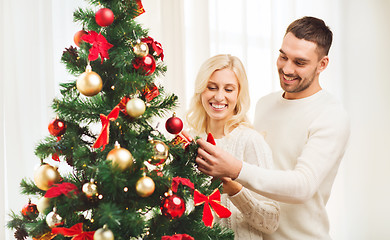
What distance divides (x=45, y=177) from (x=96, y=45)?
33 centimetres

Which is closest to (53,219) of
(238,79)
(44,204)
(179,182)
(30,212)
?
(44,204)

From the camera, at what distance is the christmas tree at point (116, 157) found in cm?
96

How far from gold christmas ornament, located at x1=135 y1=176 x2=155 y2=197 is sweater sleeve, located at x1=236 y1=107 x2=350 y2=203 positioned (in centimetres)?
45

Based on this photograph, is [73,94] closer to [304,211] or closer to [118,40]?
[118,40]

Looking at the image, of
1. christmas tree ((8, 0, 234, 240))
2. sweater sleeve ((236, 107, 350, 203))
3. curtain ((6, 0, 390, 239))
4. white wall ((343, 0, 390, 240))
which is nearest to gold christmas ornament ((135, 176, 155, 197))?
christmas tree ((8, 0, 234, 240))

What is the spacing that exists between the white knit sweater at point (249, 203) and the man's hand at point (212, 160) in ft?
0.56

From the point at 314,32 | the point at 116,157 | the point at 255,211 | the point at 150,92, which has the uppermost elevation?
the point at 314,32

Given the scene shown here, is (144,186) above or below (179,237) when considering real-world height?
above

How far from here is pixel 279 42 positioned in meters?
2.81

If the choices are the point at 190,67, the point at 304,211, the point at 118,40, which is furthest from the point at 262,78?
the point at 118,40

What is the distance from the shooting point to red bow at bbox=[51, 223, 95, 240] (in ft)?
3.12

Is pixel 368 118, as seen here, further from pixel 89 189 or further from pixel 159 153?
pixel 89 189

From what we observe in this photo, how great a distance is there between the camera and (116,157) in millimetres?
928

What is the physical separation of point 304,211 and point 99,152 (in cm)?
95
